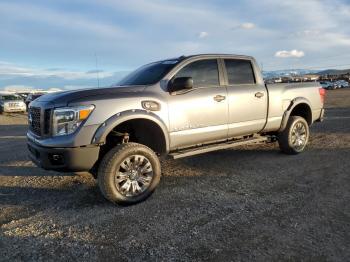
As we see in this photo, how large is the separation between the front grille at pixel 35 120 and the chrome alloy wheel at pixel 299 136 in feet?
16.4

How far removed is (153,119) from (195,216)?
155 cm

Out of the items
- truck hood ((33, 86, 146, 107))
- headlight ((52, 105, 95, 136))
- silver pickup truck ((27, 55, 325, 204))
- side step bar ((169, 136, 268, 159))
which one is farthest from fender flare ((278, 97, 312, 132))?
headlight ((52, 105, 95, 136))

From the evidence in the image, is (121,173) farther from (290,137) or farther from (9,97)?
(9,97)

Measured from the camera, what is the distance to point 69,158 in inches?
185

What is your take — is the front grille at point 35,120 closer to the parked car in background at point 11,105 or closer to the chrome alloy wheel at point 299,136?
the chrome alloy wheel at point 299,136

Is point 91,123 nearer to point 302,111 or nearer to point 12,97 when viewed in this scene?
point 302,111

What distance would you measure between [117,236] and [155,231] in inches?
16.5

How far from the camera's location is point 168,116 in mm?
5492

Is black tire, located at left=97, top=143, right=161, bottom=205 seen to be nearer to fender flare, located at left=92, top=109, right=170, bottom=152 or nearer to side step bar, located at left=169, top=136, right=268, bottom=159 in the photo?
fender flare, located at left=92, top=109, right=170, bottom=152

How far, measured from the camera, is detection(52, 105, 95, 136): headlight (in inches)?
186

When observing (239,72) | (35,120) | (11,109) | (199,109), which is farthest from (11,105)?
(199,109)

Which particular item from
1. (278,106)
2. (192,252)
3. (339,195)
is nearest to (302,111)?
(278,106)

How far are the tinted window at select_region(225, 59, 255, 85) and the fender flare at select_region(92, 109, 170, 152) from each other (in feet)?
5.86

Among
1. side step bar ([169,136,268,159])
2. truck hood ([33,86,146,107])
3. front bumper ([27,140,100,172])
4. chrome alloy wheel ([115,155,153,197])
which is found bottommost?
chrome alloy wheel ([115,155,153,197])
